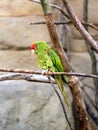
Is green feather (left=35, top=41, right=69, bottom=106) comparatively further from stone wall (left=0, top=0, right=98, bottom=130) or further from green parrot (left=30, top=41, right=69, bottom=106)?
stone wall (left=0, top=0, right=98, bottom=130)

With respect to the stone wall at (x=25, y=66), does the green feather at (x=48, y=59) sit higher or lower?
higher

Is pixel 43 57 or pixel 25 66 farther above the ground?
pixel 43 57

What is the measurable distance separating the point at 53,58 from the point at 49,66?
0.03 meters

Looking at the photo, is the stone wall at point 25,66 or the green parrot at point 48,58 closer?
the green parrot at point 48,58

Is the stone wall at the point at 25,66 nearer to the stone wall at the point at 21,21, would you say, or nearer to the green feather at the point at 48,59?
the stone wall at the point at 21,21

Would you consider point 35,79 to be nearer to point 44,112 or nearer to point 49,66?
point 49,66

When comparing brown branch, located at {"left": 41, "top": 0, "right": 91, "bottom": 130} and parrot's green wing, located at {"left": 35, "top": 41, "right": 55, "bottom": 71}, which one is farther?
parrot's green wing, located at {"left": 35, "top": 41, "right": 55, "bottom": 71}

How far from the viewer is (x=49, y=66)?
47.1 inches

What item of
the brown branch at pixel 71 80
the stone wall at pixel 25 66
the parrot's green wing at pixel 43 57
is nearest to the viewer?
the brown branch at pixel 71 80

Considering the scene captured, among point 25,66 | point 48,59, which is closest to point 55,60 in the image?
point 48,59

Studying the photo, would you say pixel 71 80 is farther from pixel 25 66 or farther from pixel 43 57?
pixel 25 66

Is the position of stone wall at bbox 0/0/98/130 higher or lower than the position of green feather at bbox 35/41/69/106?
lower

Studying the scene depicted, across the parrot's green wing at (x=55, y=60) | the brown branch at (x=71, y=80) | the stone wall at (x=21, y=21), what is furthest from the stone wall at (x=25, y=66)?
the parrot's green wing at (x=55, y=60)

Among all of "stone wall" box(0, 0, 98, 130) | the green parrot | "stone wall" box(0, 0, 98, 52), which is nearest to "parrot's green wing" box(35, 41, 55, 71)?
the green parrot
